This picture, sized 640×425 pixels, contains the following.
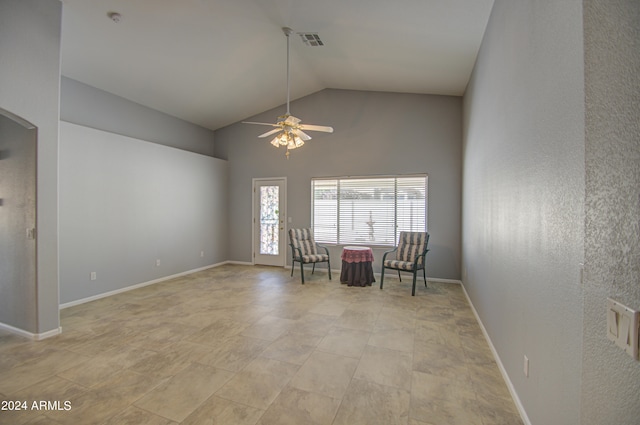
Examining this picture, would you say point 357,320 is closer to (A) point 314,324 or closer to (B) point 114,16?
(A) point 314,324

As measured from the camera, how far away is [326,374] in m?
2.34

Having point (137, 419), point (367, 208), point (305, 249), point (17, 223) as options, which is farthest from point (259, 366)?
point (367, 208)

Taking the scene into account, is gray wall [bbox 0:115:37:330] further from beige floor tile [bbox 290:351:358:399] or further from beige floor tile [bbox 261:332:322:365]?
beige floor tile [bbox 290:351:358:399]

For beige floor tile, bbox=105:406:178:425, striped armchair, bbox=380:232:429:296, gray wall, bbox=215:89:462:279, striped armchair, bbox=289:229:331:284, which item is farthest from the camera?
striped armchair, bbox=289:229:331:284

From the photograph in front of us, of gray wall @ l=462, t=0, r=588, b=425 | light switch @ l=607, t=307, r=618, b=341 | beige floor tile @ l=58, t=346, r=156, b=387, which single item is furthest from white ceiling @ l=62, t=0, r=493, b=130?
beige floor tile @ l=58, t=346, r=156, b=387

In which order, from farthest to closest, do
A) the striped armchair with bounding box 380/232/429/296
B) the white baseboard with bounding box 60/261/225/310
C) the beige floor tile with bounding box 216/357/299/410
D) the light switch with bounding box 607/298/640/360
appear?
the striped armchair with bounding box 380/232/429/296 → the white baseboard with bounding box 60/261/225/310 → the beige floor tile with bounding box 216/357/299/410 → the light switch with bounding box 607/298/640/360

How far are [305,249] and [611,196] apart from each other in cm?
525

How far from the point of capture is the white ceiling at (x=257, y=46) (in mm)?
3137

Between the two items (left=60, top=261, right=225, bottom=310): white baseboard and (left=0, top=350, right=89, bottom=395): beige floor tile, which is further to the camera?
(left=60, top=261, right=225, bottom=310): white baseboard

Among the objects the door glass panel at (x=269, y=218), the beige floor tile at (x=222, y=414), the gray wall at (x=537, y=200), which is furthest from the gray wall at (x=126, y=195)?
the gray wall at (x=537, y=200)

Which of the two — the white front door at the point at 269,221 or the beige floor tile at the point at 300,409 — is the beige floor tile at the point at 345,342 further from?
the white front door at the point at 269,221

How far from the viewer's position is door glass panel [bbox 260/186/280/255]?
6.67 meters

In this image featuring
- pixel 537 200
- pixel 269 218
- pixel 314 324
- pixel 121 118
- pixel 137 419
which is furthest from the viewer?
pixel 269 218

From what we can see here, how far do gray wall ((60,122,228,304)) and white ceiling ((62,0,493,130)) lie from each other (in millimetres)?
1070
